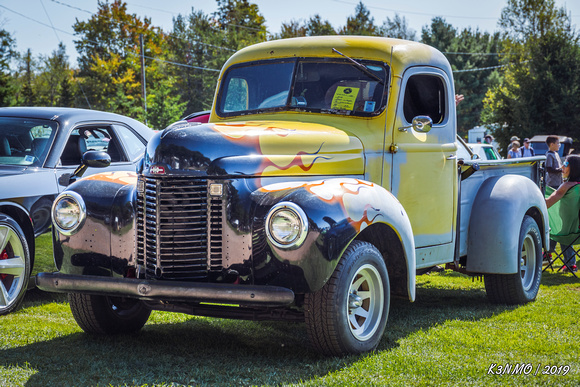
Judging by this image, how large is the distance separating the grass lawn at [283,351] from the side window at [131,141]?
5.75 feet

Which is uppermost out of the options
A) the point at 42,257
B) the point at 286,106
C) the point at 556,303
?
the point at 286,106

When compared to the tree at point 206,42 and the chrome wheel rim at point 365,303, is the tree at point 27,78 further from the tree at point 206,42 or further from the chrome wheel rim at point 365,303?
the chrome wheel rim at point 365,303

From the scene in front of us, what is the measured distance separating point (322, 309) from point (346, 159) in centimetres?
119

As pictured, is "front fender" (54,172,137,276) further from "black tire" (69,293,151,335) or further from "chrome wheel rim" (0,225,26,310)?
"chrome wheel rim" (0,225,26,310)

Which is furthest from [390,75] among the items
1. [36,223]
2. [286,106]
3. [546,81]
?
[546,81]

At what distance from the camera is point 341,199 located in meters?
4.12

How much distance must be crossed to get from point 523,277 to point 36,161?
4847 millimetres

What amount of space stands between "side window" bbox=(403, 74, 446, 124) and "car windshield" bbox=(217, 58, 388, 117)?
30cm

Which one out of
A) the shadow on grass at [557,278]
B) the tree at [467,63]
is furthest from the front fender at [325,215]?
the tree at [467,63]

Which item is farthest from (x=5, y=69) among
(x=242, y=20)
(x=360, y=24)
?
(x=360, y=24)

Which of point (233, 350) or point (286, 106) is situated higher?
point (286, 106)

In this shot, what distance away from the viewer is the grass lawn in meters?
4.02

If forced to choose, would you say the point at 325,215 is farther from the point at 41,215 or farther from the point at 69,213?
the point at 41,215

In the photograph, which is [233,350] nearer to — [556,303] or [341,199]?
[341,199]
